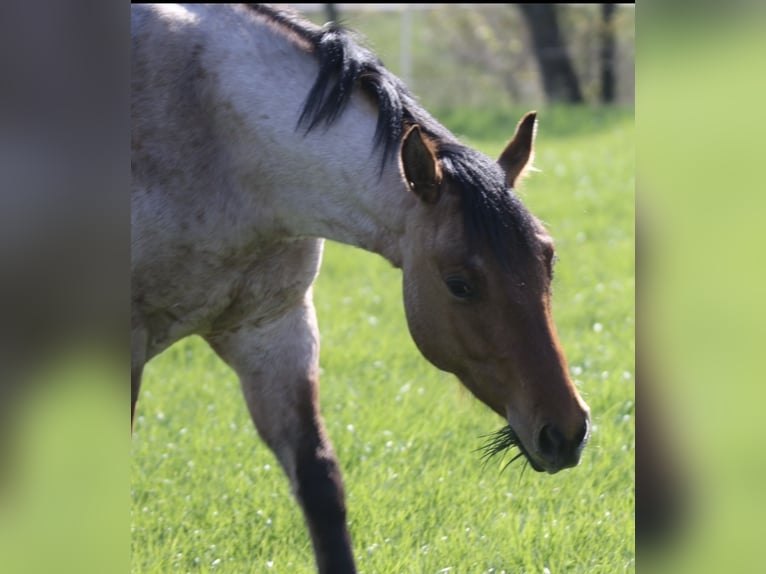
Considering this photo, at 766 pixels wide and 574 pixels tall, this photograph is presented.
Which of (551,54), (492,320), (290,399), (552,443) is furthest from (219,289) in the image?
(551,54)

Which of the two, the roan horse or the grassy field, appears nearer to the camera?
the roan horse

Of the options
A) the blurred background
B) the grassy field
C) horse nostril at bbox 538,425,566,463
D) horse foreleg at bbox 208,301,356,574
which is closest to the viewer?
horse nostril at bbox 538,425,566,463

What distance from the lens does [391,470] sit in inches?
170

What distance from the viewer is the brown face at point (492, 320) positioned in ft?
8.70

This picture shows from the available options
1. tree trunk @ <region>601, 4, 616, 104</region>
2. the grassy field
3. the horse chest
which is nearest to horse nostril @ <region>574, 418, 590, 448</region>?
the grassy field

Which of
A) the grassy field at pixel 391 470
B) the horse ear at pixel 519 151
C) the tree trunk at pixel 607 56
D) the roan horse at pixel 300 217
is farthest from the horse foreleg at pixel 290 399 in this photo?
the tree trunk at pixel 607 56

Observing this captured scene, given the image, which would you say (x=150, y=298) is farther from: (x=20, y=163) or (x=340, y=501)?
(x=20, y=163)

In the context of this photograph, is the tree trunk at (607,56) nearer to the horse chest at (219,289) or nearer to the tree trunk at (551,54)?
the tree trunk at (551,54)

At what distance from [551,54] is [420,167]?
1643cm

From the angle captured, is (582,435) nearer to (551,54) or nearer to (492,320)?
(492,320)

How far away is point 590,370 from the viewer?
5.56 metres

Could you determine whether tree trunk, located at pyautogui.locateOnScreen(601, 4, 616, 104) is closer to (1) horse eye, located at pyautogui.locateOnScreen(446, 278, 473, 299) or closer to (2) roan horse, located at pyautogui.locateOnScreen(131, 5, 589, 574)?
(2) roan horse, located at pyautogui.locateOnScreen(131, 5, 589, 574)

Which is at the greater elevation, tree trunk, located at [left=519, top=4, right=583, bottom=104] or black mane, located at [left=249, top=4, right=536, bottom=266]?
black mane, located at [left=249, top=4, right=536, bottom=266]

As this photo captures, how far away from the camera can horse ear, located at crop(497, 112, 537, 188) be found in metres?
3.24
